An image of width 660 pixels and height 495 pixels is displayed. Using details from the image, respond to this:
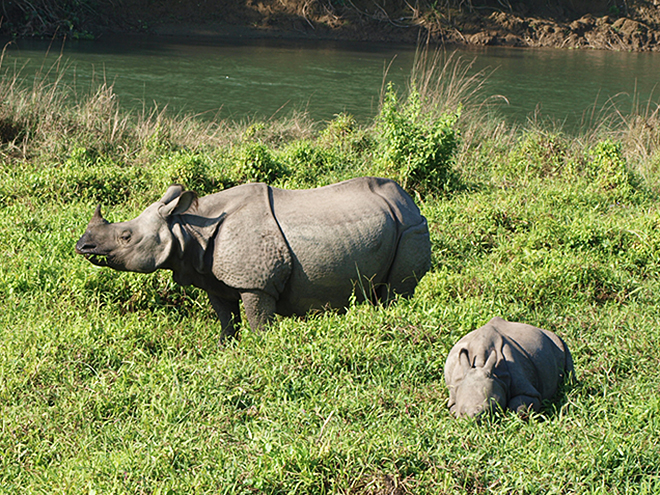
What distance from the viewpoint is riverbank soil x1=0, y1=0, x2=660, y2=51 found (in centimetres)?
2872

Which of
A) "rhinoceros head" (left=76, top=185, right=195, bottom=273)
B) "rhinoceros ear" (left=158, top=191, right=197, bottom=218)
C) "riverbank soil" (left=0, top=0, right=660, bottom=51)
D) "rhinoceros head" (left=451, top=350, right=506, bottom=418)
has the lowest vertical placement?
"rhinoceros head" (left=451, top=350, right=506, bottom=418)

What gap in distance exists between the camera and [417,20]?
30016 millimetres

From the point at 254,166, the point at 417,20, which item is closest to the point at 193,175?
the point at 254,166

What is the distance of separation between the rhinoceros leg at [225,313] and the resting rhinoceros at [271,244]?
8 cm

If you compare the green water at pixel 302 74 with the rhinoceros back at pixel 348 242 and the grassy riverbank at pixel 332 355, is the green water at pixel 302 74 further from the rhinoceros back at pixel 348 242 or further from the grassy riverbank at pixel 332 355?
the rhinoceros back at pixel 348 242

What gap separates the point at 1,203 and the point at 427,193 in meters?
4.63

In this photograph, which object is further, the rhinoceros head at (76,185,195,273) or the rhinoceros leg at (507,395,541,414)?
the rhinoceros head at (76,185,195,273)

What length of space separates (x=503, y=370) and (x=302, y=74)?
60.6 ft

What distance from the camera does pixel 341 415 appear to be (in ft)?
11.8

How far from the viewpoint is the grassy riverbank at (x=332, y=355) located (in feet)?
10.2

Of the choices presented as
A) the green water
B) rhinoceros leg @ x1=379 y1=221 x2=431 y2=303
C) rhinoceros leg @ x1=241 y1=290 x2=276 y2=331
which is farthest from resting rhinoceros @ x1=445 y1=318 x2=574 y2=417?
the green water

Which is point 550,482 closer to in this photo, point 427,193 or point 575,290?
point 575,290

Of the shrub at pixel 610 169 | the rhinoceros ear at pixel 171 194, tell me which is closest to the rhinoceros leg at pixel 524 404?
the rhinoceros ear at pixel 171 194

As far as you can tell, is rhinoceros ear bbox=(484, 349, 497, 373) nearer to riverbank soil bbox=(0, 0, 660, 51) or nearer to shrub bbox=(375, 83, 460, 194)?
shrub bbox=(375, 83, 460, 194)
